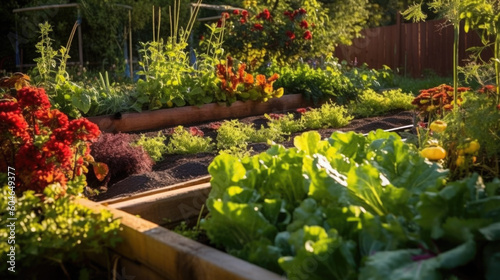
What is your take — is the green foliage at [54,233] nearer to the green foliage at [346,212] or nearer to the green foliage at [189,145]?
the green foliage at [346,212]

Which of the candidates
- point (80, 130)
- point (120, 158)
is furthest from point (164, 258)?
point (120, 158)

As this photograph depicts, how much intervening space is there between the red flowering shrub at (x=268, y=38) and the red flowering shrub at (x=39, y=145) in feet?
21.8

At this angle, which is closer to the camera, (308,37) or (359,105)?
(359,105)

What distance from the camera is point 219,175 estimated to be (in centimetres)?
234

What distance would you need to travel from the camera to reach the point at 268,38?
9516 mm

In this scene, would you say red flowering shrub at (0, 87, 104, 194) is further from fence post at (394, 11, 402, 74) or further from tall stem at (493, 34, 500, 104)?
fence post at (394, 11, 402, 74)

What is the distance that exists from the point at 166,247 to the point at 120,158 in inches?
71.0

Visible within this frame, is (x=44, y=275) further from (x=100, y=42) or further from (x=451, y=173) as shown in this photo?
(x=100, y=42)

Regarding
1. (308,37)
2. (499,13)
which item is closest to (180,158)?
(499,13)

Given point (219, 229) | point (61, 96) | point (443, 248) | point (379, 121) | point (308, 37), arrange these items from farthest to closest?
1. point (308, 37)
2. point (379, 121)
3. point (61, 96)
4. point (219, 229)
5. point (443, 248)

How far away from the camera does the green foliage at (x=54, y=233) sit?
2.10 meters

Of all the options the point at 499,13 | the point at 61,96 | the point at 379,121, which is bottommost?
the point at 379,121

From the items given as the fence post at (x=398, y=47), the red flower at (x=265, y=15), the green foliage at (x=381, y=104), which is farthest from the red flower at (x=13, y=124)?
the fence post at (x=398, y=47)

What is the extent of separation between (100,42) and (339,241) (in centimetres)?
1290
